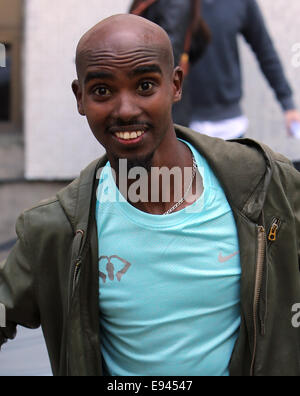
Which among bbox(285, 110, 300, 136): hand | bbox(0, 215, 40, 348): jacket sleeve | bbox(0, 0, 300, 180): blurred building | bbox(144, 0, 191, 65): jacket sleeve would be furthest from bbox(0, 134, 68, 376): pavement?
bbox(0, 215, 40, 348): jacket sleeve

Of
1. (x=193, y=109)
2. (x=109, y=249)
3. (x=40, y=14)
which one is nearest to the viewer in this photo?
(x=109, y=249)

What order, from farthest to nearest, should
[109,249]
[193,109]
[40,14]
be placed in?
[40,14] < [193,109] < [109,249]

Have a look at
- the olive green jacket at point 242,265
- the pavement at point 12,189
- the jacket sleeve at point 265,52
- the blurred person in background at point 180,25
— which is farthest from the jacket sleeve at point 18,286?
the jacket sleeve at point 265,52

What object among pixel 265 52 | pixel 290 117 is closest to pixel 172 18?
pixel 265 52

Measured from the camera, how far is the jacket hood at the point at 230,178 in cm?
233

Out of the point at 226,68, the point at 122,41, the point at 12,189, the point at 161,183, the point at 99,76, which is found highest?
the point at 122,41

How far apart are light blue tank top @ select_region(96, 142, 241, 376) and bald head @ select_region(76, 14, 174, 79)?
1.57ft

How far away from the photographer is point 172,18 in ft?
15.9

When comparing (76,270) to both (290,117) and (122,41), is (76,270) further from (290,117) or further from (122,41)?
(290,117)

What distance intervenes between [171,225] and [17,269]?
1.72 feet

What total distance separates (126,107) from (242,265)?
1.96 feet

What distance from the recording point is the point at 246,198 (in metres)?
2.33
